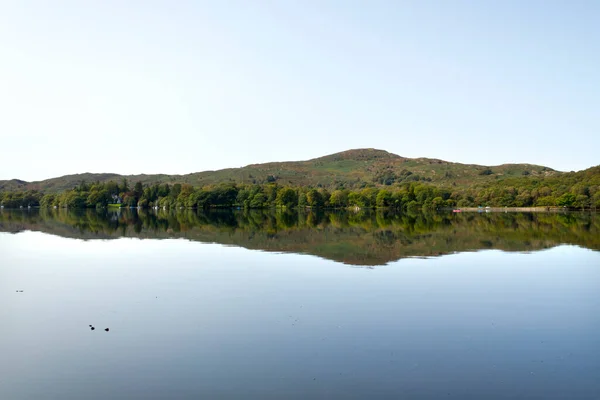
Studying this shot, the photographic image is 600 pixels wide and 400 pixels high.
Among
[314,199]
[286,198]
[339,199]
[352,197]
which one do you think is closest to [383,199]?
[352,197]

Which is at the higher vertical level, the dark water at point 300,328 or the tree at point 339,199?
the tree at point 339,199

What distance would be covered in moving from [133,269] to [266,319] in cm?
1411

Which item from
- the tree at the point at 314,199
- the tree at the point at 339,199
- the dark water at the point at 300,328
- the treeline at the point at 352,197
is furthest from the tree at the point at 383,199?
the dark water at the point at 300,328

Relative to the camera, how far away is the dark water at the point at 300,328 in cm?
1109

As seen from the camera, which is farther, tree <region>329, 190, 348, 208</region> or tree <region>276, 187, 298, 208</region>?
tree <region>329, 190, 348, 208</region>

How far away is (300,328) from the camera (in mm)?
15555

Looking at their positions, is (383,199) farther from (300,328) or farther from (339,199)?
(300,328)

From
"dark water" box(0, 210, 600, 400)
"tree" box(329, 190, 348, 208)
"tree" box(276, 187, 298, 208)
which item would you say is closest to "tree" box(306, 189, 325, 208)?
"tree" box(329, 190, 348, 208)

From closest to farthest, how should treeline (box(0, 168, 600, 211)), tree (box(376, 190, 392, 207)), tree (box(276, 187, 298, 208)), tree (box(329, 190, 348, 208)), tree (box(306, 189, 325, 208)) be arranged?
treeline (box(0, 168, 600, 211)) → tree (box(376, 190, 392, 207)) → tree (box(306, 189, 325, 208)) → tree (box(276, 187, 298, 208)) → tree (box(329, 190, 348, 208))

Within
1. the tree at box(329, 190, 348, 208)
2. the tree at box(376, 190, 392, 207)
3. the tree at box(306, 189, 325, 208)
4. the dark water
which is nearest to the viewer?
the dark water

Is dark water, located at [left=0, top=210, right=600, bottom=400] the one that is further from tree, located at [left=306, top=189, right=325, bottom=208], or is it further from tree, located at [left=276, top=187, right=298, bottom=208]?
tree, located at [left=276, top=187, right=298, bottom=208]

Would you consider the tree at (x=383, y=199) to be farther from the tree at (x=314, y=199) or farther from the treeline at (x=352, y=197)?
the tree at (x=314, y=199)

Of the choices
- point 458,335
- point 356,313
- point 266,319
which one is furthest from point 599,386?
point 266,319

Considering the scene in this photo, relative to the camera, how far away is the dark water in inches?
437
